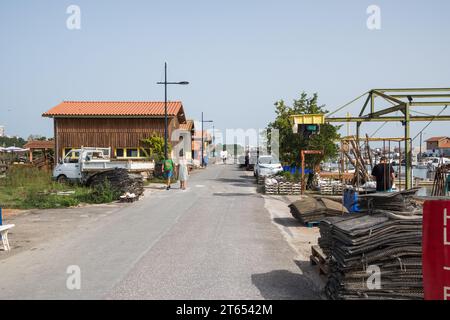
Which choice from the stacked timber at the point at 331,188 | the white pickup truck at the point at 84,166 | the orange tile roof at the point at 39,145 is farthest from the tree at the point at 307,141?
the orange tile roof at the point at 39,145

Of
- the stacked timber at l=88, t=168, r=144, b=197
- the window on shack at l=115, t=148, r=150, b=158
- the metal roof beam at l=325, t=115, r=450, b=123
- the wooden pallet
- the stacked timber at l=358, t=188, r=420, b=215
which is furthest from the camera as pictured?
the window on shack at l=115, t=148, r=150, b=158

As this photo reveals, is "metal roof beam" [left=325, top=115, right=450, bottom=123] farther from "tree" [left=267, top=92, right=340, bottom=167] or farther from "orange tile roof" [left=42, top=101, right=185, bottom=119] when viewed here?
"orange tile roof" [left=42, top=101, right=185, bottom=119]

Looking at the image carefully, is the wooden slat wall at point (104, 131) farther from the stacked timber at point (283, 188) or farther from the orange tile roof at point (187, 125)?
the stacked timber at point (283, 188)

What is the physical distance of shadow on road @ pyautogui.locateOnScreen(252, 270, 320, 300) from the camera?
6.21 meters

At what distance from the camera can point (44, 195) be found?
727 inches

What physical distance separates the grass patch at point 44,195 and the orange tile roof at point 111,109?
16024 millimetres

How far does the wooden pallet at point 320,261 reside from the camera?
6750mm

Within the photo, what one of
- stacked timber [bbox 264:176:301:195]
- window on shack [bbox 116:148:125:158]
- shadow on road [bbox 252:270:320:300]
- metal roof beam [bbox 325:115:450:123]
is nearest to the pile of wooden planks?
metal roof beam [bbox 325:115:450:123]

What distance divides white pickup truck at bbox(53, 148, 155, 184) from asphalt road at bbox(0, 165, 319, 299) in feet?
33.3

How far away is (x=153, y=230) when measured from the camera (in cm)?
1163

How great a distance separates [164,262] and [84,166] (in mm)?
16873

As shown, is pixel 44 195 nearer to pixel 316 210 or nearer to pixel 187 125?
pixel 316 210

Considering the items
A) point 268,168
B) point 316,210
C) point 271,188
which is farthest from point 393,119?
point 268,168
